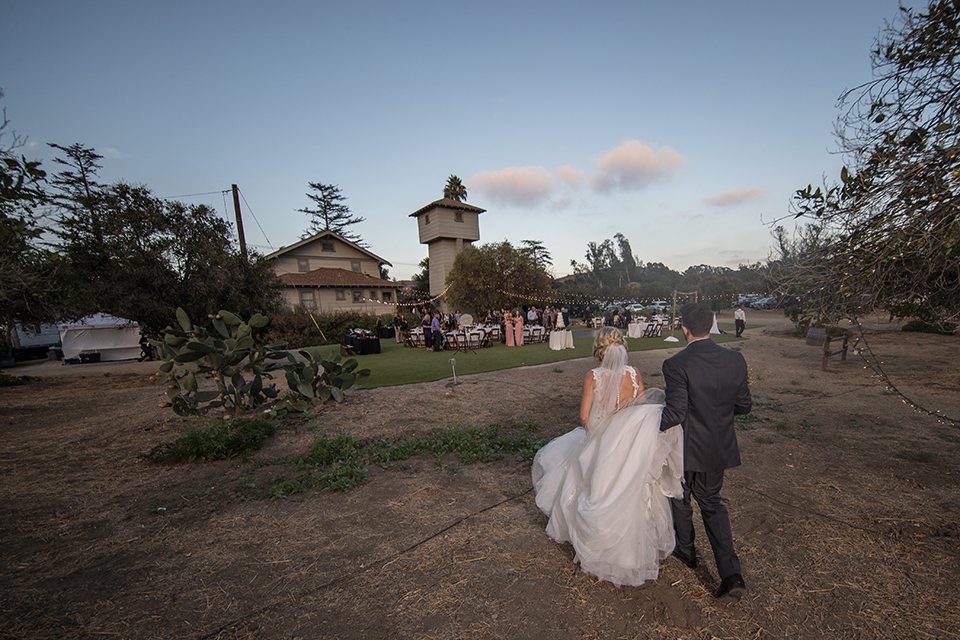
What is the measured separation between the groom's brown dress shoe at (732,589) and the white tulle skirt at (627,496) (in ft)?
1.04

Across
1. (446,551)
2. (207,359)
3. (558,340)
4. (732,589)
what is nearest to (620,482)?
(732,589)

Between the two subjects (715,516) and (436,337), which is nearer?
(715,516)

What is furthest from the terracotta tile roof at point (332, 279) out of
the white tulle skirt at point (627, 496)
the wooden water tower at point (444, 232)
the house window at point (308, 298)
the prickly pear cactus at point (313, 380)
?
the white tulle skirt at point (627, 496)

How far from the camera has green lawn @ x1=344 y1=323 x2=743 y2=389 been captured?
1077 centimetres

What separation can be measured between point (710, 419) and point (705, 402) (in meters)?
0.11

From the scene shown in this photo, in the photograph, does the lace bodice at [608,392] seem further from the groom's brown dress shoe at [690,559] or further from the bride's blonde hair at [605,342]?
the groom's brown dress shoe at [690,559]

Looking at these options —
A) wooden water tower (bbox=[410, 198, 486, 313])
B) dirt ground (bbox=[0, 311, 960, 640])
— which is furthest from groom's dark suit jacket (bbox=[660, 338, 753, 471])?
wooden water tower (bbox=[410, 198, 486, 313])

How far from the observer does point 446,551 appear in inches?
A: 117

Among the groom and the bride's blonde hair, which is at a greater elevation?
the bride's blonde hair

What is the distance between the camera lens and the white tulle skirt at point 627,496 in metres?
2.37

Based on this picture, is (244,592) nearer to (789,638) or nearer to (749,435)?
(789,638)

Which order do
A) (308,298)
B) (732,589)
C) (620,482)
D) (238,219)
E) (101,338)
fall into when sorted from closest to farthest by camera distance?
(732,589) → (620,482) → (238,219) → (101,338) → (308,298)

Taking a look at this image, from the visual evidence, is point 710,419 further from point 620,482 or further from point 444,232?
point 444,232

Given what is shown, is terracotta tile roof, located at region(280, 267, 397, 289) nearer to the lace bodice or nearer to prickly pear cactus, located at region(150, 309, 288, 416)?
prickly pear cactus, located at region(150, 309, 288, 416)
